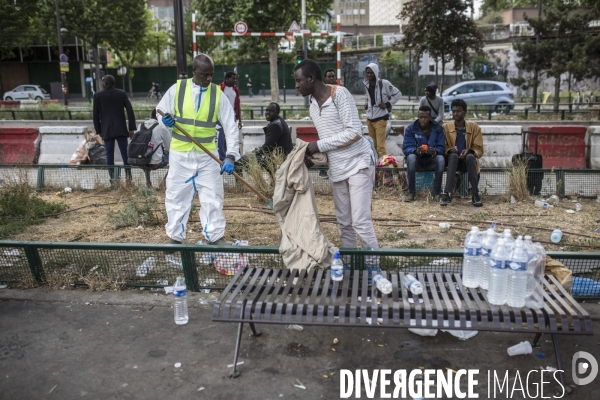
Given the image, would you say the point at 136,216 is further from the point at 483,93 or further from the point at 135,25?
the point at 135,25

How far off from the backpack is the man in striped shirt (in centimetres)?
406

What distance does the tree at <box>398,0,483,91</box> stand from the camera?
66.3 feet

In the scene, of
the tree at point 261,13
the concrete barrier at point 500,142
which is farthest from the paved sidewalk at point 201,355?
the tree at point 261,13

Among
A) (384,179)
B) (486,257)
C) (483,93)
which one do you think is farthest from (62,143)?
(483,93)

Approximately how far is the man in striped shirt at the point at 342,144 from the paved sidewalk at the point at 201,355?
1.08 m

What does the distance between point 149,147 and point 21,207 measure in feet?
6.24

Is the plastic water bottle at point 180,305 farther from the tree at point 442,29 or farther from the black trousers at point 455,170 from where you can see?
the tree at point 442,29

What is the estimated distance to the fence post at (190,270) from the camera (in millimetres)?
4914

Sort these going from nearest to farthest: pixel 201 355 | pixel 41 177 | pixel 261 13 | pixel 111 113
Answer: pixel 201 355 < pixel 41 177 < pixel 111 113 < pixel 261 13

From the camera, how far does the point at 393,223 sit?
23.1ft

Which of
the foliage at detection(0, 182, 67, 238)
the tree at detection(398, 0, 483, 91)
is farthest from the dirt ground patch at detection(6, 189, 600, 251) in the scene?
the tree at detection(398, 0, 483, 91)

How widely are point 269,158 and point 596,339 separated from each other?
512 cm

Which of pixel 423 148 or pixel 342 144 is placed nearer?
pixel 342 144

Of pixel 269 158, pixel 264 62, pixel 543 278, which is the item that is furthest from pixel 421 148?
pixel 264 62
